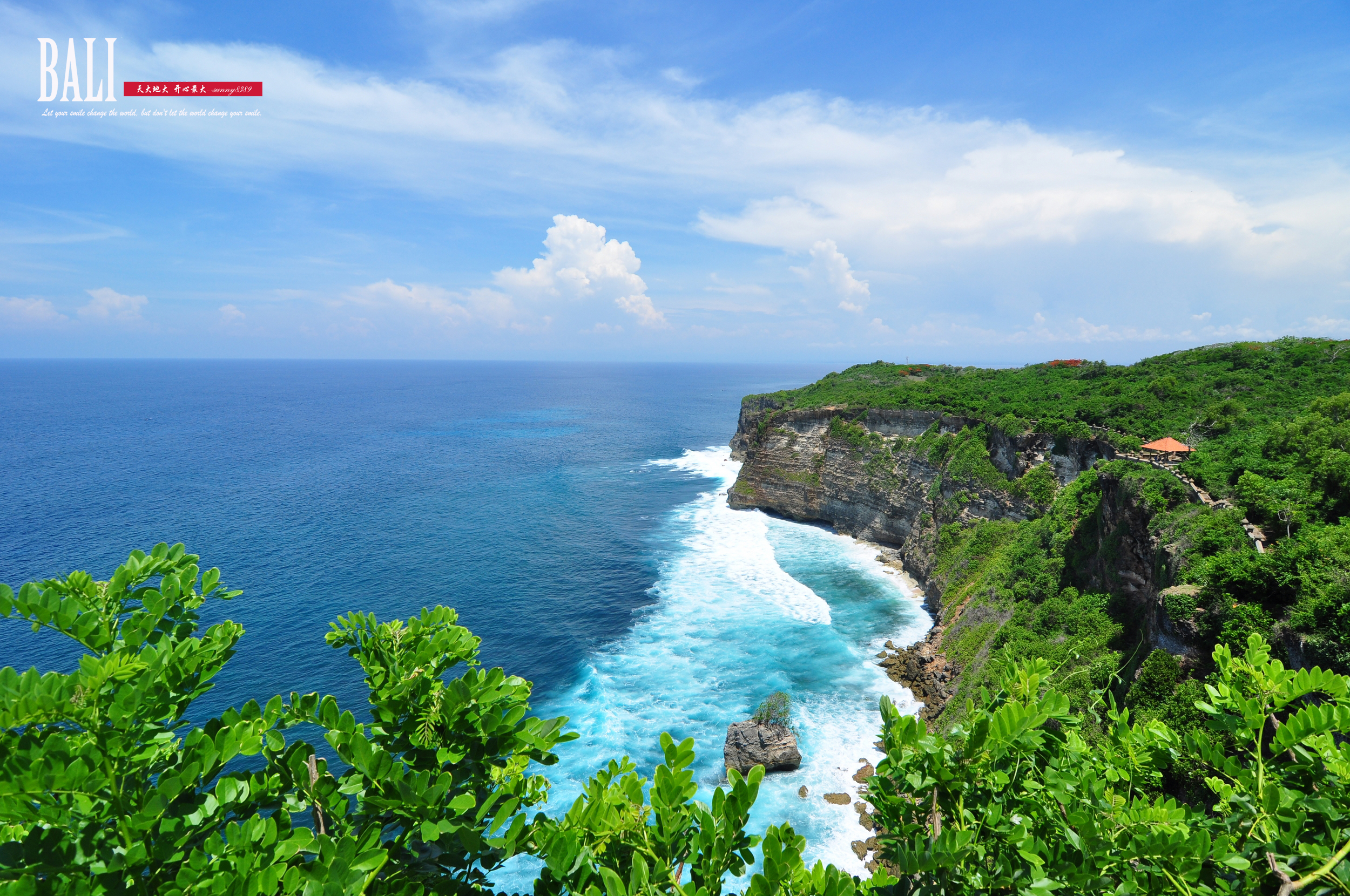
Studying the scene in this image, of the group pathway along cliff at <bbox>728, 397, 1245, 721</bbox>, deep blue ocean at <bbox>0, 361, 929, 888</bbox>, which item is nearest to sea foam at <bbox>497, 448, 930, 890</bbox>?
deep blue ocean at <bbox>0, 361, 929, 888</bbox>

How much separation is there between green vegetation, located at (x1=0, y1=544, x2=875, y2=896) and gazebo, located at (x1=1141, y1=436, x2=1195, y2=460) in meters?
38.3

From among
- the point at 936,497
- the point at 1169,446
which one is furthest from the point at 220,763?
the point at 936,497

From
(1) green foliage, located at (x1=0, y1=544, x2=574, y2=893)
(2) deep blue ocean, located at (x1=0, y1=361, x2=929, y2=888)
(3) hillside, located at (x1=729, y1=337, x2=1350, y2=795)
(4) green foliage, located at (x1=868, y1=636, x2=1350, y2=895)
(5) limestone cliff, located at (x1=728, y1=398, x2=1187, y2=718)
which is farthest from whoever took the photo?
(2) deep blue ocean, located at (x1=0, y1=361, x2=929, y2=888)

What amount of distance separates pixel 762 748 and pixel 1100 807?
25726 mm

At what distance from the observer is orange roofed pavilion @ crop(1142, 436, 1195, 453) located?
1294 inches

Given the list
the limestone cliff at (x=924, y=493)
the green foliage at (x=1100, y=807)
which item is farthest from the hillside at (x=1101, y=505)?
the green foliage at (x=1100, y=807)

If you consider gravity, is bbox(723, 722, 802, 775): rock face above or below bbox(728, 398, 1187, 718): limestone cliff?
below

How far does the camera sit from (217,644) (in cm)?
609

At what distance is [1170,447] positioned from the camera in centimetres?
3297

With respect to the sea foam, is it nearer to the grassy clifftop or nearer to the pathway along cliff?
the pathway along cliff

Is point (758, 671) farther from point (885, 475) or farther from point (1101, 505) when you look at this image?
point (885, 475)

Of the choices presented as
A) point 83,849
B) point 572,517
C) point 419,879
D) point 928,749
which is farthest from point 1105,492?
point 572,517

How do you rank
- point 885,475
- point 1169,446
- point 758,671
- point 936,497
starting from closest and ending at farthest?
point 1169,446 < point 758,671 < point 936,497 < point 885,475

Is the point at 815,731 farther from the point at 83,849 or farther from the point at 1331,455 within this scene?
the point at 83,849
